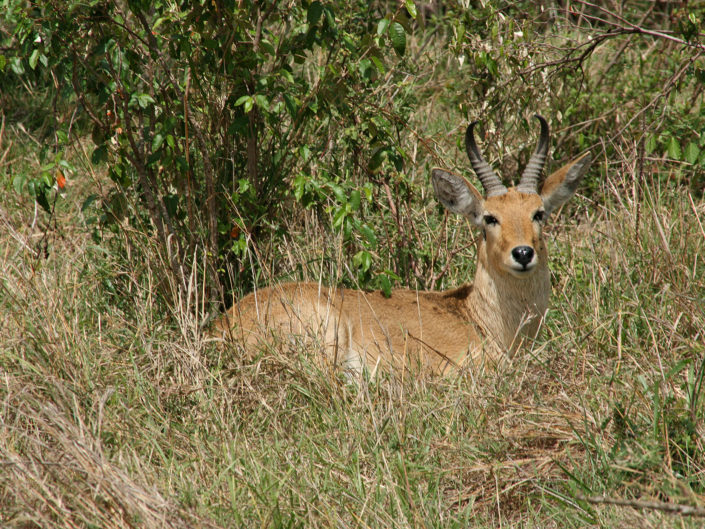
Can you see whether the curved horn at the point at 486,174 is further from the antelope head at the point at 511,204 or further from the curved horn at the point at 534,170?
the curved horn at the point at 534,170

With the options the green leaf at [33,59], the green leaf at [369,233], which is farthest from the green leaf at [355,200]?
the green leaf at [33,59]

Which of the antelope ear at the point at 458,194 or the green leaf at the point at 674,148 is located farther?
the green leaf at the point at 674,148

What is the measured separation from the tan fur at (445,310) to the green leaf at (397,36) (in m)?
1.29

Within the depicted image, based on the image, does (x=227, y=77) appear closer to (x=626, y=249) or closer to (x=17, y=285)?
(x=17, y=285)

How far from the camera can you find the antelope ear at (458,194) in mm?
5476

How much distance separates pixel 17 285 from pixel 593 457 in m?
3.20

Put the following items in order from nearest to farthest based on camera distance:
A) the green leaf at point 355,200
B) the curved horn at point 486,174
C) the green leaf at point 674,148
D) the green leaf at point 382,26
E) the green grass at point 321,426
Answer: the green grass at point 321,426, the green leaf at point 382,26, the green leaf at point 355,200, the curved horn at point 486,174, the green leaf at point 674,148

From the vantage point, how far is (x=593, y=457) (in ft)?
12.1

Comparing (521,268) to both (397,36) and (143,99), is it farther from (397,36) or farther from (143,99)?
(143,99)

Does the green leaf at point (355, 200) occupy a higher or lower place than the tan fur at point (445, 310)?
higher

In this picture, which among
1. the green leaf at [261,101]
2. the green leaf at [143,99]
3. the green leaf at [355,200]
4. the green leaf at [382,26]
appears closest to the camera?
the green leaf at [382,26]

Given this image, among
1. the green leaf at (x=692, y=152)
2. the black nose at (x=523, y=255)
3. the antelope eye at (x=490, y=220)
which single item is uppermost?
the green leaf at (x=692, y=152)

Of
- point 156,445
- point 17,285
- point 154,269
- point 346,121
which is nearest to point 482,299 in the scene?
point 346,121

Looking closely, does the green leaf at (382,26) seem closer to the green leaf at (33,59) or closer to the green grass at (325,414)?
the green grass at (325,414)
